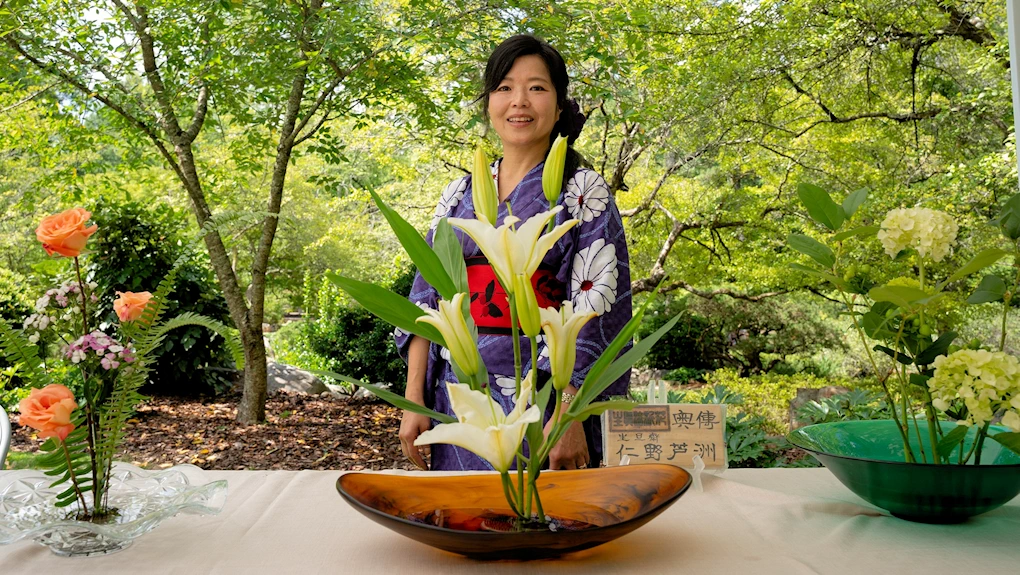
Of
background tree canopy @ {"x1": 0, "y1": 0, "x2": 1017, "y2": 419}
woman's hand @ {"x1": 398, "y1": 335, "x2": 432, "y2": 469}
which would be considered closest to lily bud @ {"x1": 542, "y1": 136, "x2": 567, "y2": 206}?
woman's hand @ {"x1": 398, "y1": 335, "x2": 432, "y2": 469}

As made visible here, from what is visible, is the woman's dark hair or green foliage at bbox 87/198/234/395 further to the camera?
green foliage at bbox 87/198/234/395

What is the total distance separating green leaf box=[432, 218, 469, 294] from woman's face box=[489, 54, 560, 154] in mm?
730

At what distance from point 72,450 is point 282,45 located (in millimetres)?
3175

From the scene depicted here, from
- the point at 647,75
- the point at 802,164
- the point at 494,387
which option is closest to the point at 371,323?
the point at 647,75

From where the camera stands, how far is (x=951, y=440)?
2.65 ft

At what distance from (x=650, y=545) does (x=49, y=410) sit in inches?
23.5

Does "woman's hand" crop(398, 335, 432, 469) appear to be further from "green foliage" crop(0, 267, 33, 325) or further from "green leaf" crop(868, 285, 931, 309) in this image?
"green foliage" crop(0, 267, 33, 325)

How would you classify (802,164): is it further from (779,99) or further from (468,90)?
(468,90)

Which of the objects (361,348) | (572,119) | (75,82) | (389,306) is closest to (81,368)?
(389,306)

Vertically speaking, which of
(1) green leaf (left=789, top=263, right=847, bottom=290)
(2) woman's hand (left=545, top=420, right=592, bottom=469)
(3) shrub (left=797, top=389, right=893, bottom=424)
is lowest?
(3) shrub (left=797, top=389, right=893, bottom=424)

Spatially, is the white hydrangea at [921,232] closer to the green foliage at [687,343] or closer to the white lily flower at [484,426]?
the white lily flower at [484,426]

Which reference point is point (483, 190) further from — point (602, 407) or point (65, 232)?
point (65, 232)

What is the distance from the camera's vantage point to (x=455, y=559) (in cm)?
77

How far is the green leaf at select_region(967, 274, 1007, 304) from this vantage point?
2.62 ft
